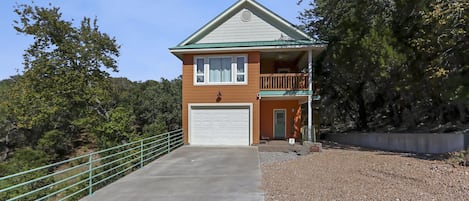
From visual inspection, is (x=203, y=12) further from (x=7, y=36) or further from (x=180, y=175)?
(x=7, y=36)

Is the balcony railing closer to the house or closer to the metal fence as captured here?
the house

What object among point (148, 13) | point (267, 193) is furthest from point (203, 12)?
point (267, 193)

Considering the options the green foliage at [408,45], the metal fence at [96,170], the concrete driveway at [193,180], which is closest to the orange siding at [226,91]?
the metal fence at [96,170]

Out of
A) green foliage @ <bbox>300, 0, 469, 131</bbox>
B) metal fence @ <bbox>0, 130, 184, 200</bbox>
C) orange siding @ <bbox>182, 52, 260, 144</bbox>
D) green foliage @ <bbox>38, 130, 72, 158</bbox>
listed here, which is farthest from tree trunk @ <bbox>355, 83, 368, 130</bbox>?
green foliage @ <bbox>38, 130, 72, 158</bbox>

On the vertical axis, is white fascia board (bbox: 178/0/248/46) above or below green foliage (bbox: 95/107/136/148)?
above

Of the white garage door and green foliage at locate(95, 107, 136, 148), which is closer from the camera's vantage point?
the white garage door

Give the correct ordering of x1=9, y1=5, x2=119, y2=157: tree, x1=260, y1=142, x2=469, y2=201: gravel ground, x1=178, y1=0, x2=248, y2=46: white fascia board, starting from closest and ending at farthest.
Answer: x1=260, y1=142, x2=469, y2=201: gravel ground < x1=178, y1=0, x2=248, y2=46: white fascia board < x1=9, y1=5, x2=119, y2=157: tree

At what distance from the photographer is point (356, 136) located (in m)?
23.4

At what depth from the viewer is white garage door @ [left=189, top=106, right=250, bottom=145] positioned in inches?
699

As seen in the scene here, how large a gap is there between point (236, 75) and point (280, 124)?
4.35m

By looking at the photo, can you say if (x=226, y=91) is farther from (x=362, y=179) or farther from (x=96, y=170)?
(x=362, y=179)

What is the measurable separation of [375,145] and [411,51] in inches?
301

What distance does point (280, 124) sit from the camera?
20047mm

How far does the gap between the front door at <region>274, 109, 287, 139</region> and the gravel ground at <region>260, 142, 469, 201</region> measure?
22.5ft
